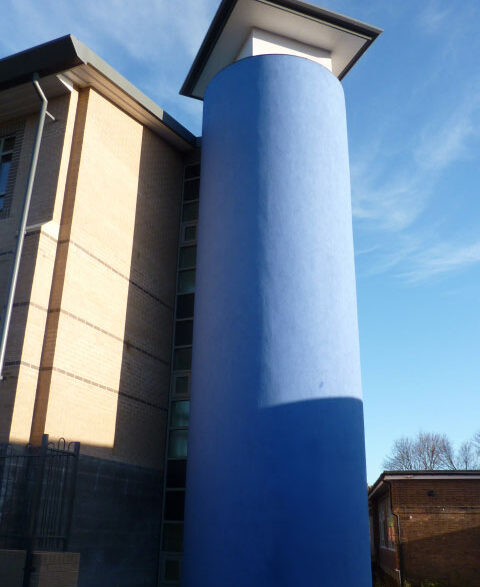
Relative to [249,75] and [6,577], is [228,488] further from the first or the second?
[249,75]

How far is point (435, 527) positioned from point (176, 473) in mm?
10908

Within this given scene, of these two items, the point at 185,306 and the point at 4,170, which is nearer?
the point at 4,170

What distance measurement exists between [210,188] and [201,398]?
215 inches

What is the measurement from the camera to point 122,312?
15.2 metres

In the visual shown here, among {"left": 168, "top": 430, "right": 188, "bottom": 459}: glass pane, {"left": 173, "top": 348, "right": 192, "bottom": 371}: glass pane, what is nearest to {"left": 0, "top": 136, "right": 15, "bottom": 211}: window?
{"left": 173, "top": 348, "right": 192, "bottom": 371}: glass pane

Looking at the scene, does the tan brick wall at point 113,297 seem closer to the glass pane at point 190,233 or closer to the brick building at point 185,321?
the brick building at point 185,321

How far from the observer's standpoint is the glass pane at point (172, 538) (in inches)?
588

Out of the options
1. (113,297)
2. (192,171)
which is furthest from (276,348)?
(192,171)

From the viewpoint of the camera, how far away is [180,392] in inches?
647

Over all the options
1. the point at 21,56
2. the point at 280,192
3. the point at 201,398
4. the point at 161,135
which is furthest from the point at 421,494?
the point at 21,56

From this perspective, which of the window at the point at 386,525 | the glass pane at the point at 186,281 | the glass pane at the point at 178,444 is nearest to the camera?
the glass pane at the point at 178,444

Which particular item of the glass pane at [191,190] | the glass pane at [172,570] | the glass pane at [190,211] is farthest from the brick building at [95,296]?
the glass pane at [191,190]

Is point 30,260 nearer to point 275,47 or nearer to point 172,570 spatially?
point 172,570

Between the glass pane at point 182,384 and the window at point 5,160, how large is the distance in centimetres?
633
